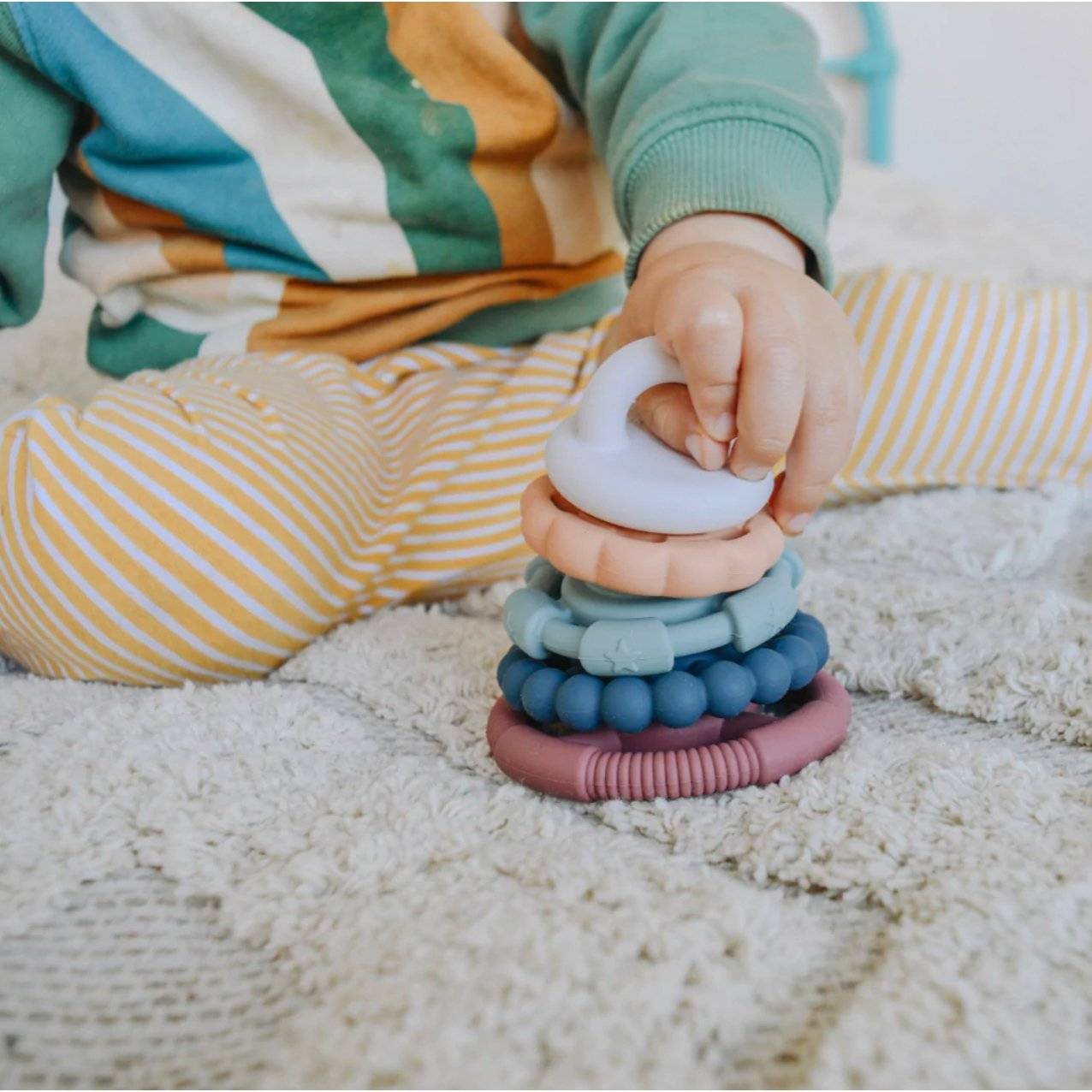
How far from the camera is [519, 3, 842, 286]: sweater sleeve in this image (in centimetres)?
75

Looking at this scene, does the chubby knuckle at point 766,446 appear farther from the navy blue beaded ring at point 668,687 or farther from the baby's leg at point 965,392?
the baby's leg at point 965,392

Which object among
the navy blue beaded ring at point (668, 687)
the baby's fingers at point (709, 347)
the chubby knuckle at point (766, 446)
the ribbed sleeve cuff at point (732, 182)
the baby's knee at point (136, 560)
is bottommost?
the baby's knee at point (136, 560)

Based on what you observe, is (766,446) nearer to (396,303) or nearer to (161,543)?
(161,543)

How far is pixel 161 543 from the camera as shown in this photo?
26.4 inches

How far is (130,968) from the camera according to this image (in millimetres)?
401

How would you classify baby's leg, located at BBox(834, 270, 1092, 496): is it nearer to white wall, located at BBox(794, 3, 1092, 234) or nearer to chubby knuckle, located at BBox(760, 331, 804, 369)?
chubby knuckle, located at BBox(760, 331, 804, 369)

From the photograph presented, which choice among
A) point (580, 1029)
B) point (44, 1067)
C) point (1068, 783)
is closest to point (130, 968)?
point (44, 1067)

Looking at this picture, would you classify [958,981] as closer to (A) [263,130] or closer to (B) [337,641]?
(B) [337,641]

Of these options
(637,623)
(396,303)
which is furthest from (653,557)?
(396,303)

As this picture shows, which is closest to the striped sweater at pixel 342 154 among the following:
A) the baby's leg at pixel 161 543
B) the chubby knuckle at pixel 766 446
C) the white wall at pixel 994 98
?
the baby's leg at pixel 161 543

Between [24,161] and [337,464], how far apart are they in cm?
40

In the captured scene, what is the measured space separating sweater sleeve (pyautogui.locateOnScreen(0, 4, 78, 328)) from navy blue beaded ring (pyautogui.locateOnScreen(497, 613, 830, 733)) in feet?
2.14

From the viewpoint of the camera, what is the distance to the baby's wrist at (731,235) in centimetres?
71

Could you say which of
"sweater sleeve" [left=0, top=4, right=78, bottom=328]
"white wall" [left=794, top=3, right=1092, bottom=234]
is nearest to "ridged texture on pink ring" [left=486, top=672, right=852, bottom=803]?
"sweater sleeve" [left=0, top=4, right=78, bottom=328]
